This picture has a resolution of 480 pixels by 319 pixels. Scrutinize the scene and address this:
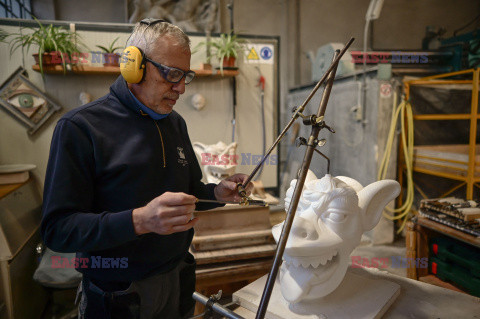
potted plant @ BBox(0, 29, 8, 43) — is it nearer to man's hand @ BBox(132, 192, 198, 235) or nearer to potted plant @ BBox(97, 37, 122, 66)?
potted plant @ BBox(97, 37, 122, 66)

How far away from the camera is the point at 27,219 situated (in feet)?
8.91

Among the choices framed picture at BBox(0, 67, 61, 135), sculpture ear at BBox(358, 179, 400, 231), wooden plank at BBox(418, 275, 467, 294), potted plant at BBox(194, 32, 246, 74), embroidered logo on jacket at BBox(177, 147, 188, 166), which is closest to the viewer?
sculpture ear at BBox(358, 179, 400, 231)

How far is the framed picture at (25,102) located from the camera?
10.7ft

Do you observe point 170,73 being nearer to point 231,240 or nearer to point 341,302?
point 341,302

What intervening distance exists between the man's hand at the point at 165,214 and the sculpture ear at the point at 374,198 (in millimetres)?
772

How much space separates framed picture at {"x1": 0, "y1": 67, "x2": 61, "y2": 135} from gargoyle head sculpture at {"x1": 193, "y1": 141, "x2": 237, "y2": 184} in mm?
1775

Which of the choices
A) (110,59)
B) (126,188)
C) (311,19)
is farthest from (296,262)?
(311,19)

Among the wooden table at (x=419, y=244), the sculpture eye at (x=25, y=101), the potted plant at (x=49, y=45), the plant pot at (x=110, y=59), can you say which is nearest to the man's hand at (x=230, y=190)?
the wooden table at (x=419, y=244)

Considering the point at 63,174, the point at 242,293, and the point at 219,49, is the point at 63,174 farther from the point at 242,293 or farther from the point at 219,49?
the point at 219,49

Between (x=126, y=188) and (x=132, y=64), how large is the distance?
1.63 ft

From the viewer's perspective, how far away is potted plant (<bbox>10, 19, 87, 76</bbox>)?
3.08 m

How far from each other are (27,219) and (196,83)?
2141 mm

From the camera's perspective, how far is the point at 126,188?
1.30 m

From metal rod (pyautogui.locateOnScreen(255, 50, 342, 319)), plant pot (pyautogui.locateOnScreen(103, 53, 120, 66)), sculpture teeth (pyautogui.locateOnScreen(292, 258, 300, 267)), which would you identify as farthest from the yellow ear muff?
plant pot (pyautogui.locateOnScreen(103, 53, 120, 66))
